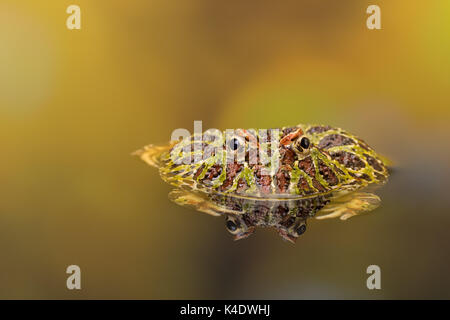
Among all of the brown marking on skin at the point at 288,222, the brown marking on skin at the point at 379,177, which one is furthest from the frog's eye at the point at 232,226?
the brown marking on skin at the point at 379,177

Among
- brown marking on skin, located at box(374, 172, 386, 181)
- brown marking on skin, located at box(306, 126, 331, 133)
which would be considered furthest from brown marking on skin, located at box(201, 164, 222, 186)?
brown marking on skin, located at box(374, 172, 386, 181)

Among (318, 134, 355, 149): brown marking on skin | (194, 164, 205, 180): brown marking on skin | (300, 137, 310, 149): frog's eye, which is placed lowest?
(194, 164, 205, 180): brown marking on skin

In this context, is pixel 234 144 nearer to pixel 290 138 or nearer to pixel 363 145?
pixel 290 138

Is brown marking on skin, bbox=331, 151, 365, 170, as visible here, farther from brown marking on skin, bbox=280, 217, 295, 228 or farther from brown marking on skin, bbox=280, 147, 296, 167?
brown marking on skin, bbox=280, 217, 295, 228

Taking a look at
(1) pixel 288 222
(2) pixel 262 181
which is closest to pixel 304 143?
(2) pixel 262 181

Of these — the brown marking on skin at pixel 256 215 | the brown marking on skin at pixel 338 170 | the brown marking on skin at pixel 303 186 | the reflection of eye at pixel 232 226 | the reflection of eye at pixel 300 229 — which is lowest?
the reflection of eye at pixel 300 229

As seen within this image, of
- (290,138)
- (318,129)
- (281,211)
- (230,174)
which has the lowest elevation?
(281,211)

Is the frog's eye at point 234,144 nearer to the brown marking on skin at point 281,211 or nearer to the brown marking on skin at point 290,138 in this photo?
the brown marking on skin at point 290,138

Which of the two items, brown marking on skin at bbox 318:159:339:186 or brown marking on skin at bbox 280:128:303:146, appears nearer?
brown marking on skin at bbox 280:128:303:146
